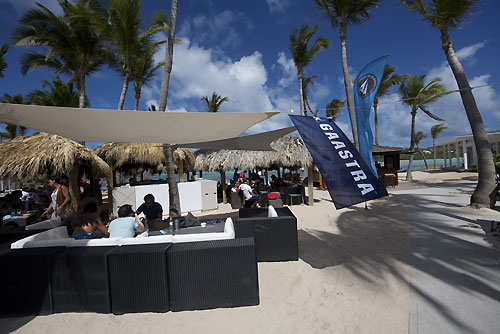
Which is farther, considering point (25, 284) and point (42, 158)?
point (42, 158)

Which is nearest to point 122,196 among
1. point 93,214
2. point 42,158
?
point 42,158

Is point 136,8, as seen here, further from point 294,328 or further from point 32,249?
point 294,328

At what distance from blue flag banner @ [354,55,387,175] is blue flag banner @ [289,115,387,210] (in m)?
2.77

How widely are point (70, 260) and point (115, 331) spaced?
907mm

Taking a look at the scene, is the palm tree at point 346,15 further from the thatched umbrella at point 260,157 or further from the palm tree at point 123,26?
the palm tree at point 123,26

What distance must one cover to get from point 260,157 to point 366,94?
5308 mm

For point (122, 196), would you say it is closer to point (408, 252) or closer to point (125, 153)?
point (125, 153)

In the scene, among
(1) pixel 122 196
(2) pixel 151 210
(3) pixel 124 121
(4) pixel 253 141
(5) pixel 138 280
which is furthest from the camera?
(1) pixel 122 196

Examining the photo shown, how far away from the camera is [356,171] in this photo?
122 inches

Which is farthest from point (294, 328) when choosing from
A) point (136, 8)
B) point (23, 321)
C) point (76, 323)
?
point (136, 8)

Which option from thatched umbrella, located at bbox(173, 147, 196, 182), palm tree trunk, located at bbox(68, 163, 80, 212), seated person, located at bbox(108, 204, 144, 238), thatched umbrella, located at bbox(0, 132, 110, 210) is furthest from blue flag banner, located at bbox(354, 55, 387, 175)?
palm tree trunk, located at bbox(68, 163, 80, 212)

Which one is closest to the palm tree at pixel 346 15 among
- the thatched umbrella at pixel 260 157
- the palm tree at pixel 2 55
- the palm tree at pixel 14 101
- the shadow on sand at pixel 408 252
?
the thatched umbrella at pixel 260 157

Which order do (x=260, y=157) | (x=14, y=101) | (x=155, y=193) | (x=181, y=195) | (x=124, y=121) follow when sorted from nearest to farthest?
(x=124, y=121), (x=155, y=193), (x=181, y=195), (x=260, y=157), (x=14, y=101)

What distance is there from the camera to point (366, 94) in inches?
237
